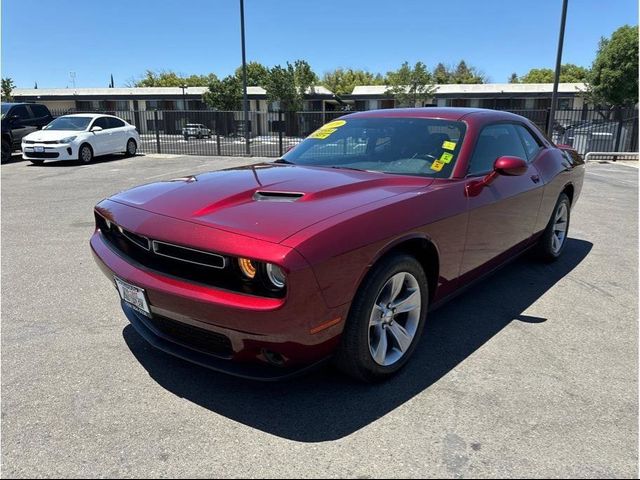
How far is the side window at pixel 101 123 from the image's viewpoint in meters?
15.7

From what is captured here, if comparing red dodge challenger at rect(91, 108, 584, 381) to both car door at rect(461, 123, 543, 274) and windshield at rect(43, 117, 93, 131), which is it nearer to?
car door at rect(461, 123, 543, 274)

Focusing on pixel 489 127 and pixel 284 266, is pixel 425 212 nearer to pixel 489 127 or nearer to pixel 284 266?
pixel 284 266

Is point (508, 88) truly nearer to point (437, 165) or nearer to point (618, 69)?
point (618, 69)

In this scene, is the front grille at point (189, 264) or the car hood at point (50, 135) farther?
the car hood at point (50, 135)

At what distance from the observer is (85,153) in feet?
49.2

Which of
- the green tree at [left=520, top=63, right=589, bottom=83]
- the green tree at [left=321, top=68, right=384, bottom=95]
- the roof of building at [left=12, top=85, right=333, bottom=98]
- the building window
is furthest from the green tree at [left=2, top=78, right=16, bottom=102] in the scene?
the green tree at [left=520, top=63, right=589, bottom=83]

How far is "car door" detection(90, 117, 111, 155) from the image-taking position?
1542 centimetres

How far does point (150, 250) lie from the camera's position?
2.63 m

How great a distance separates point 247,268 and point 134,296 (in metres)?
0.81

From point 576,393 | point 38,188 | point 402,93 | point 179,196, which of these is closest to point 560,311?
point 576,393

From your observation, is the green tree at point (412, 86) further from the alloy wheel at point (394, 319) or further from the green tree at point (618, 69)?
the alloy wheel at point (394, 319)

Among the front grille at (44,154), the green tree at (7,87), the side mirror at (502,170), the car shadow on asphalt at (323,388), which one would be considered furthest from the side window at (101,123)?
the green tree at (7,87)

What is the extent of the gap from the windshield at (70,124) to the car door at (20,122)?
1670mm

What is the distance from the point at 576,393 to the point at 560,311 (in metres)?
1.31
